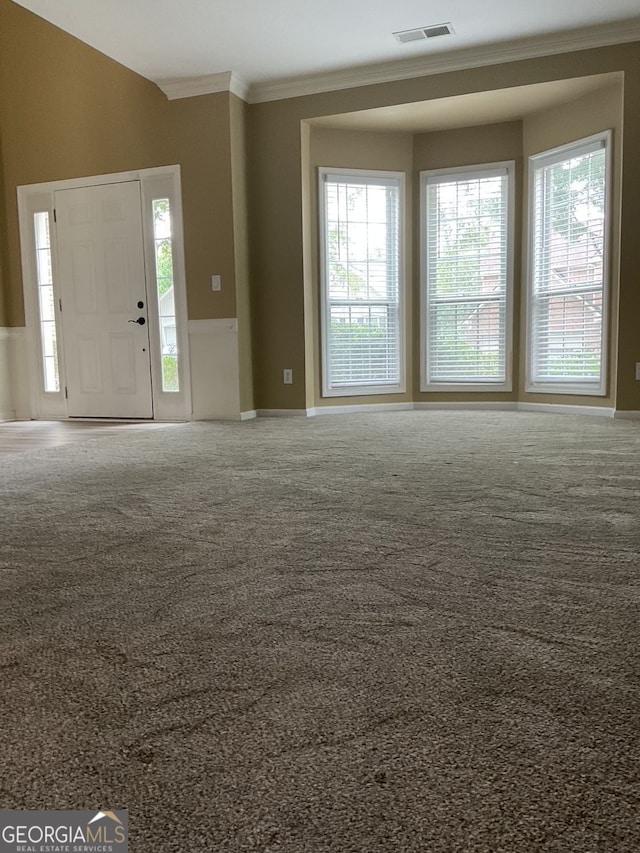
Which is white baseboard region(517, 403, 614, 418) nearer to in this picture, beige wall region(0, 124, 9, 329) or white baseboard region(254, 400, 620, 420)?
white baseboard region(254, 400, 620, 420)

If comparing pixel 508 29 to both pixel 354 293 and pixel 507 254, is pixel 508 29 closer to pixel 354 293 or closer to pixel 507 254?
pixel 507 254

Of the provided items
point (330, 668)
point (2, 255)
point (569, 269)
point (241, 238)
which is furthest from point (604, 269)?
point (2, 255)

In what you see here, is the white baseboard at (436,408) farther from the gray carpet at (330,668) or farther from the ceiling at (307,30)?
the gray carpet at (330,668)

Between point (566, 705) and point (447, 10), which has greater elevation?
point (447, 10)

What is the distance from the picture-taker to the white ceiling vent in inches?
185

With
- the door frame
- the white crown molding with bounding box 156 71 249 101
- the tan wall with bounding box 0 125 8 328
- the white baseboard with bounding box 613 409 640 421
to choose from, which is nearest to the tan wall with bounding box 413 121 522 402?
the white baseboard with bounding box 613 409 640 421

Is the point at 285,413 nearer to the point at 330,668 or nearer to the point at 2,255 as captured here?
the point at 2,255

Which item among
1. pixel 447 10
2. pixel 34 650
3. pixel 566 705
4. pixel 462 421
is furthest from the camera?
pixel 462 421

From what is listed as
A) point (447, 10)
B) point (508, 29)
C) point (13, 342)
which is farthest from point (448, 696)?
point (13, 342)

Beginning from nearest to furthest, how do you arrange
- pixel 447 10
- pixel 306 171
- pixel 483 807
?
pixel 483 807 < pixel 447 10 < pixel 306 171

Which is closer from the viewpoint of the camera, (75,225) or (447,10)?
(447,10)

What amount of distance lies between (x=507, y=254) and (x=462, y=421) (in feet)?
5.90

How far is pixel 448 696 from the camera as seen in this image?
1.09 m

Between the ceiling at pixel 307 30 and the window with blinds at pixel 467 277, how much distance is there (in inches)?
46.9
